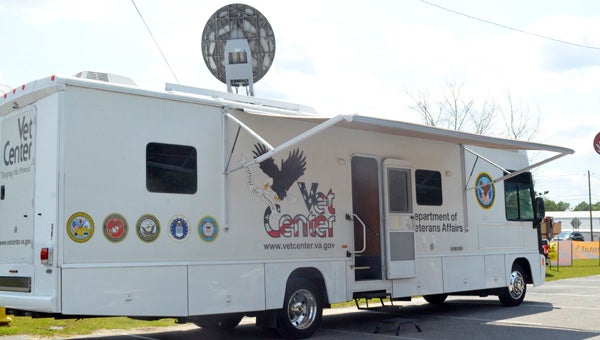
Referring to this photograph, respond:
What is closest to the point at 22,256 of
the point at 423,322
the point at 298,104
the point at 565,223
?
the point at 298,104

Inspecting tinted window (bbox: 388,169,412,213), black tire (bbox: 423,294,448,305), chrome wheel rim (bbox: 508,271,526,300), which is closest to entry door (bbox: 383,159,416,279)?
tinted window (bbox: 388,169,412,213)

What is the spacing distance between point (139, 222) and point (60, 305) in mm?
1287

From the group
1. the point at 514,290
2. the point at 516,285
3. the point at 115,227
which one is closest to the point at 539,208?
the point at 516,285

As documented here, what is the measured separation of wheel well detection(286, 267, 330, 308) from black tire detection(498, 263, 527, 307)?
15.7 feet

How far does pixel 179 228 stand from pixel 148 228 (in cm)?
41

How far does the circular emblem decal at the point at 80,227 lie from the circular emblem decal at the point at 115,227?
A: 6.7 inches

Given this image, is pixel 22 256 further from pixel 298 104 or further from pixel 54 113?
pixel 298 104

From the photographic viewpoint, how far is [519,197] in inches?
550

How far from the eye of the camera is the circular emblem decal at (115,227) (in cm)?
789

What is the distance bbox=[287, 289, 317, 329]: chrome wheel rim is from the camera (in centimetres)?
962

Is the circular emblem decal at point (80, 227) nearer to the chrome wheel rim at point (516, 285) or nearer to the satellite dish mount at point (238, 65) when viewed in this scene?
the satellite dish mount at point (238, 65)

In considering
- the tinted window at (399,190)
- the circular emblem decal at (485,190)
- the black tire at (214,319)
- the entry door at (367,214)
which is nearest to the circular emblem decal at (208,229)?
the black tire at (214,319)

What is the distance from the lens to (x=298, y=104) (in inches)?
409

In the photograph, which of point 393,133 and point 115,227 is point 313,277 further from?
point 115,227
